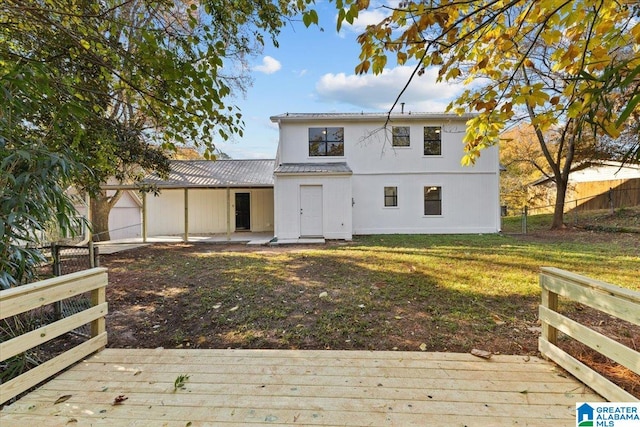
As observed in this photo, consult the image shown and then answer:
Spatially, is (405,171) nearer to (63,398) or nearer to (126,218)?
(63,398)

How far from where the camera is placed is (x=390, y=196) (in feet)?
41.8

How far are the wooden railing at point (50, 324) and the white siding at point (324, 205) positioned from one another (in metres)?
8.26

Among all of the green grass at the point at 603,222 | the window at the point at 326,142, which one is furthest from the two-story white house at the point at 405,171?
the green grass at the point at 603,222

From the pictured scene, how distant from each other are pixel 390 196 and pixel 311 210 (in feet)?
11.9

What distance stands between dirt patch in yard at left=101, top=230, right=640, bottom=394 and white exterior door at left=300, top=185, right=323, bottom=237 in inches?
171

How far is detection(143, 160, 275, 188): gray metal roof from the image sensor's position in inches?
464

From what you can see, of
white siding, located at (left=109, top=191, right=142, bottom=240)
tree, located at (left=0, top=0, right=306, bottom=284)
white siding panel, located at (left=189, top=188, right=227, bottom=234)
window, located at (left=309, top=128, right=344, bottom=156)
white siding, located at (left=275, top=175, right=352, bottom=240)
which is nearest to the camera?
tree, located at (left=0, top=0, right=306, bottom=284)

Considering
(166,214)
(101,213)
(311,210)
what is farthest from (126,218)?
(311,210)

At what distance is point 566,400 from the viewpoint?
2.11 meters

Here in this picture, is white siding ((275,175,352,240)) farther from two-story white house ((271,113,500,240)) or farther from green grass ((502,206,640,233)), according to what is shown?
green grass ((502,206,640,233))

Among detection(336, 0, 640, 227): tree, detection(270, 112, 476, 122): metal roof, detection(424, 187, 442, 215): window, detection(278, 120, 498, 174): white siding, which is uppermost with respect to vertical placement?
detection(270, 112, 476, 122): metal roof

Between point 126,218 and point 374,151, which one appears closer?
point 374,151

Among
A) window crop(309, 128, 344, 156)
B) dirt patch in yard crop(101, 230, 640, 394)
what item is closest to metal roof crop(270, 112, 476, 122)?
window crop(309, 128, 344, 156)

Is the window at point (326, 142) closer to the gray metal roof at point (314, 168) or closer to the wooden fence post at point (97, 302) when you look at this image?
the gray metal roof at point (314, 168)
